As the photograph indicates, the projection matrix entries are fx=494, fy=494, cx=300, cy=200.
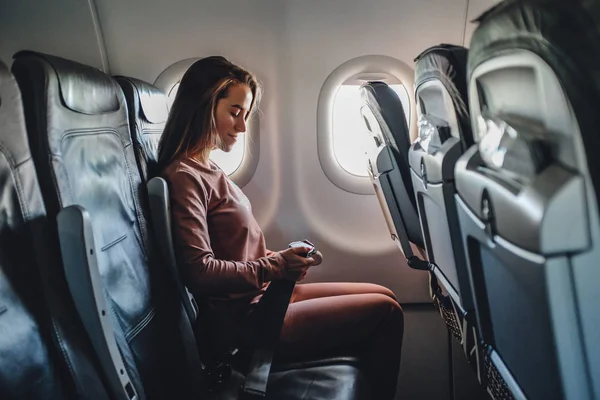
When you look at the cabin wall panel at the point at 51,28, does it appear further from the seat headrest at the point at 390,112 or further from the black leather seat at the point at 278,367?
the seat headrest at the point at 390,112

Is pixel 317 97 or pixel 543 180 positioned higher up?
pixel 317 97

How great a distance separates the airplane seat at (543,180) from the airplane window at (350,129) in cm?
153

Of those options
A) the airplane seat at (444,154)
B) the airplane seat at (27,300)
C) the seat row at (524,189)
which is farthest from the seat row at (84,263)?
the seat row at (524,189)

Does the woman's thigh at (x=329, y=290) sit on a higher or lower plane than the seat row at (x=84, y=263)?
lower

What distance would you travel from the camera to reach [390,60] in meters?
2.36

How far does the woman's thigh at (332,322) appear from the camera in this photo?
1.65 m

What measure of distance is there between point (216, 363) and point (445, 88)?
1.06 meters

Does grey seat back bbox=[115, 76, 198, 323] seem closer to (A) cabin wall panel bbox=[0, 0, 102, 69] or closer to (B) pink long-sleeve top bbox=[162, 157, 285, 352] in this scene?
(B) pink long-sleeve top bbox=[162, 157, 285, 352]

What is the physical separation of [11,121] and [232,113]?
0.86m

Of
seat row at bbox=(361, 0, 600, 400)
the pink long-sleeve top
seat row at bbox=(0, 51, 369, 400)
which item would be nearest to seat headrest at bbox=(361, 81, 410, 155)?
seat row at bbox=(361, 0, 600, 400)

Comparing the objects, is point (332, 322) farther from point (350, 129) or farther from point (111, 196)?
point (350, 129)

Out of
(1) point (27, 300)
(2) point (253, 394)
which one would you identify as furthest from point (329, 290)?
(1) point (27, 300)

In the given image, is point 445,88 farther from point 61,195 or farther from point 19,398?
point 19,398

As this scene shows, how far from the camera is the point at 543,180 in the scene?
2.27 feet
